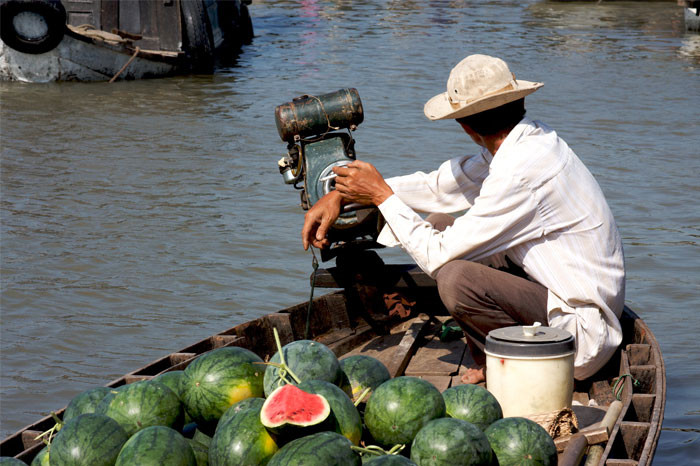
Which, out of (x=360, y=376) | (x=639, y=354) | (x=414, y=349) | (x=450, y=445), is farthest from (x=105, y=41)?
(x=450, y=445)

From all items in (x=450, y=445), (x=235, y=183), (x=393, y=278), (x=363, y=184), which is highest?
(x=363, y=184)

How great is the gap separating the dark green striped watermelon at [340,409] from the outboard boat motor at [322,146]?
1749mm

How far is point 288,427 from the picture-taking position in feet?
7.40

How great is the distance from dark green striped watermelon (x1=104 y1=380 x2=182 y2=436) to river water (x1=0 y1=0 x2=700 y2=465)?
8.52ft

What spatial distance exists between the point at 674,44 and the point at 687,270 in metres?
13.6

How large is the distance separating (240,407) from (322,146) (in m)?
2.00

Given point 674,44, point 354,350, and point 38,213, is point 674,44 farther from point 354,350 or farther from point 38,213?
point 354,350

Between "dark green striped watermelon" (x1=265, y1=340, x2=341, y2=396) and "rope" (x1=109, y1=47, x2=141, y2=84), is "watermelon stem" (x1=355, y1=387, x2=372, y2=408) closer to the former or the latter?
"dark green striped watermelon" (x1=265, y1=340, x2=341, y2=396)

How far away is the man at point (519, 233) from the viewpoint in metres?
3.31

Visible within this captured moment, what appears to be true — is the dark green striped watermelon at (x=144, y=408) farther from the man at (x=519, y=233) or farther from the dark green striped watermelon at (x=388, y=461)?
the man at (x=519, y=233)

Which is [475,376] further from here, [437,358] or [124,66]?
[124,66]

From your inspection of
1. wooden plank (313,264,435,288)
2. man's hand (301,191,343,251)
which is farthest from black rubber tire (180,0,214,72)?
man's hand (301,191,343,251)

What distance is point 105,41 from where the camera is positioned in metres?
14.8

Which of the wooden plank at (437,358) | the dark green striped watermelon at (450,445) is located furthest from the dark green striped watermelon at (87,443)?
the wooden plank at (437,358)
